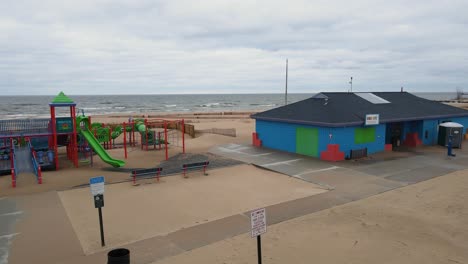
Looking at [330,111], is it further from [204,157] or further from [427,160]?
[204,157]

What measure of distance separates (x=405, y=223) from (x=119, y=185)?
440 inches

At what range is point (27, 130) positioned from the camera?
19562 mm

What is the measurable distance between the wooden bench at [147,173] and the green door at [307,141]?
949 cm

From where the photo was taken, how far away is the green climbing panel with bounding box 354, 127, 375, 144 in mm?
20811

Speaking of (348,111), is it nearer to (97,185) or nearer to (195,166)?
(195,166)

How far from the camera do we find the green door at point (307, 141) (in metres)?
20.7

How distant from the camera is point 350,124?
2006cm

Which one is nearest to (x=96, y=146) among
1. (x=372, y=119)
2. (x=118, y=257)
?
(x=118, y=257)

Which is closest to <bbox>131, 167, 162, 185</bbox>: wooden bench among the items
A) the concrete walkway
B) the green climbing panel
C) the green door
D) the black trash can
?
the concrete walkway

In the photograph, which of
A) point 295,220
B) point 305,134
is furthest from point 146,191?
point 305,134

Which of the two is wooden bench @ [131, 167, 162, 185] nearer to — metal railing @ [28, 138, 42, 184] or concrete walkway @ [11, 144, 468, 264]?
concrete walkway @ [11, 144, 468, 264]

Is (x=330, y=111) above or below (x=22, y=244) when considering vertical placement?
above

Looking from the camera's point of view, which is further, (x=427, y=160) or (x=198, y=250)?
(x=427, y=160)

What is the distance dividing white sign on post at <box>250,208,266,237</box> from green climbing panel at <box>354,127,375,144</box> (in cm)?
1545
